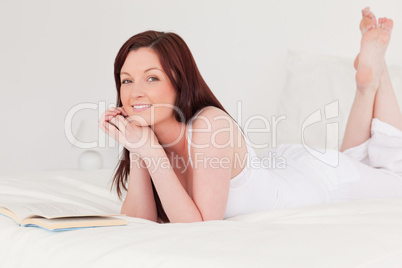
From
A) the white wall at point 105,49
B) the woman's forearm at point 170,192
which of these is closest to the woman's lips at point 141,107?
the woman's forearm at point 170,192

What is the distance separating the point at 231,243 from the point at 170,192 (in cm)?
45

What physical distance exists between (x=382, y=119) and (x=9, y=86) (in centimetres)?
242

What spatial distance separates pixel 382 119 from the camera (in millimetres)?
2305

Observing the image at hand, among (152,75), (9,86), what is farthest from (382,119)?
(9,86)

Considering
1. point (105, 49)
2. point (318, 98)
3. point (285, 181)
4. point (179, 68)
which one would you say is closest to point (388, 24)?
point (318, 98)

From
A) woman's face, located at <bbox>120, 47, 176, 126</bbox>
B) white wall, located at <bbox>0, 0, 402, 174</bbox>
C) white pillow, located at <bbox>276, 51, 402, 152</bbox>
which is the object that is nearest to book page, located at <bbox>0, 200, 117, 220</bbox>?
woman's face, located at <bbox>120, 47, 176, 126</bbox>

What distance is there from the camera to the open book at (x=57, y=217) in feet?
3.78

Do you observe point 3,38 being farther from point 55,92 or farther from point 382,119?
point 382,119

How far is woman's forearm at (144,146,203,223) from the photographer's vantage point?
1376 millimetres

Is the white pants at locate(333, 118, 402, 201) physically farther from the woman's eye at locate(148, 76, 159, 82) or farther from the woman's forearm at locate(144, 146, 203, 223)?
the woman's eye at locate(148, 76, 159, 82)

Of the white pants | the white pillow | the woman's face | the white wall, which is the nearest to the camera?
the woman's face

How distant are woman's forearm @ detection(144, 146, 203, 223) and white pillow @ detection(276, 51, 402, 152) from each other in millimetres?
1401

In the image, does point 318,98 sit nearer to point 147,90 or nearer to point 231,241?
point 147,90

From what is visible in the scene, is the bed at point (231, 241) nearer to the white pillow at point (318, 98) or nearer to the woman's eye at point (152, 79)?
the woman's eye at point (152, 79)
